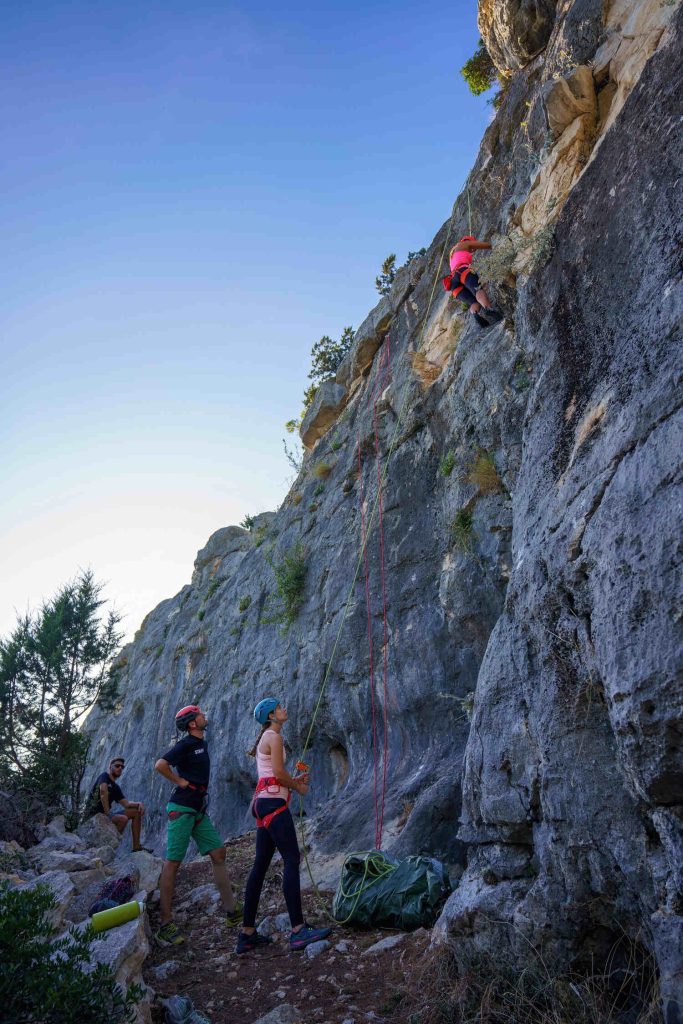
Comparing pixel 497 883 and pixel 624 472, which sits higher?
pixel 624 472

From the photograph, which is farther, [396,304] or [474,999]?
[396,304]

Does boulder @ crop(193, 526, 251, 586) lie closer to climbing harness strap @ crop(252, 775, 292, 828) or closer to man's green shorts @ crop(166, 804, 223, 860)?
man's green shorts @ crop(166, 804, 223, 860)

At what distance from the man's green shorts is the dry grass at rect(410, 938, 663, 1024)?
10.9ft

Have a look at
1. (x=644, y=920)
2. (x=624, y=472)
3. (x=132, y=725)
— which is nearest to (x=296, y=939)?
(x=644, y=920)

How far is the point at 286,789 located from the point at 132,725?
58.9 ft

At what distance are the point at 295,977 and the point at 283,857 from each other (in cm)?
88

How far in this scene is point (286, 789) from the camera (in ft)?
19.3

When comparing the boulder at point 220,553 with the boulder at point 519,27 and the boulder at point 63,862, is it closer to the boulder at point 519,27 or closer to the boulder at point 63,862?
the boulder at point 63,862

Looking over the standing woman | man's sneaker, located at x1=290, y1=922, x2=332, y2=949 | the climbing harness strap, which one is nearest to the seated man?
the standing woman

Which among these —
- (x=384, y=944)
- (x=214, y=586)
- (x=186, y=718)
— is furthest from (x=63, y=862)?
(x=214, y=586)

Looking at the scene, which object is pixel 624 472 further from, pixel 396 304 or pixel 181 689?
pixel 181 689

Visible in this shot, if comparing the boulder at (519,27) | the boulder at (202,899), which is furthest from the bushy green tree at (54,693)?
the boulder at (519,27)

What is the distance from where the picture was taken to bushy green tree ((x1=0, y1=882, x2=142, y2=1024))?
2.80m

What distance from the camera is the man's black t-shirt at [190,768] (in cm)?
678
